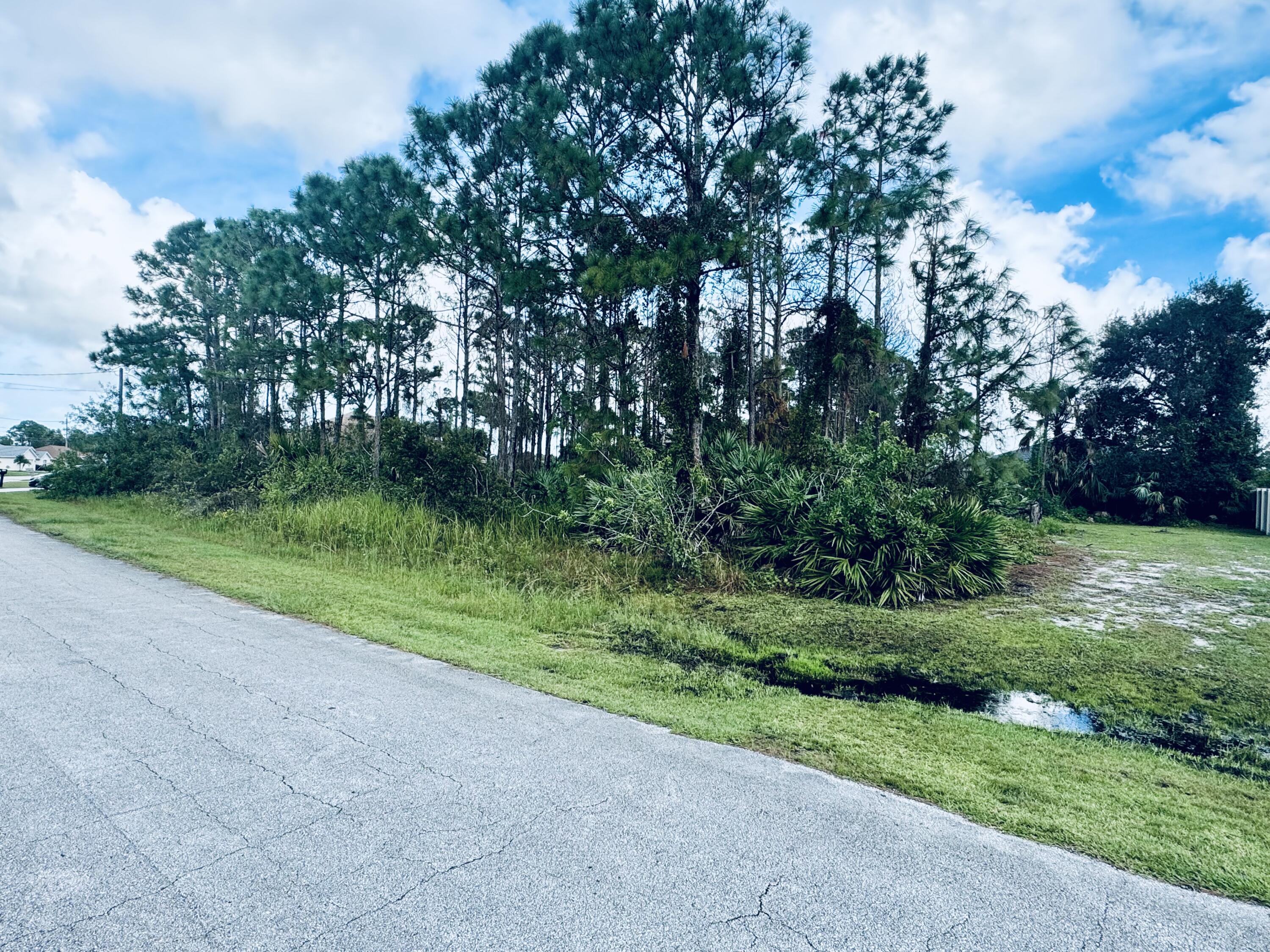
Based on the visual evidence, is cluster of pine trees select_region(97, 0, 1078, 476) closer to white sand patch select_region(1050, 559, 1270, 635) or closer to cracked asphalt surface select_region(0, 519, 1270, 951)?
white sand patch select_region(1050, 559, 1270, 635)

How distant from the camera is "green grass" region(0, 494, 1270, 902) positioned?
10.0 ft

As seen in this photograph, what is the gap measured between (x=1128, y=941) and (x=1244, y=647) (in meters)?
5.98

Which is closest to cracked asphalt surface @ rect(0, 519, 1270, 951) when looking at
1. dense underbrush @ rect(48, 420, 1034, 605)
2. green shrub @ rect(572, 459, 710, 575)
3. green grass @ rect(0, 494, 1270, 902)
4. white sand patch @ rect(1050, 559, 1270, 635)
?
green grass @ rect(0, 494, 1270, 902)

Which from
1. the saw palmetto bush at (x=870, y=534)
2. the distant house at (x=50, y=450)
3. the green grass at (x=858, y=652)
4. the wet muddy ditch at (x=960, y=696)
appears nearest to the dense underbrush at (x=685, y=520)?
the saw palmetto bush at (x=870, y=534)

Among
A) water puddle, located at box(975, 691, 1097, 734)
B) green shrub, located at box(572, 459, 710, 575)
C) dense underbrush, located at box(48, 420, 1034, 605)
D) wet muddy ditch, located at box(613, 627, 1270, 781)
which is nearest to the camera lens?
wet muddy ditch, located at box(613, 627, 1270, 781)

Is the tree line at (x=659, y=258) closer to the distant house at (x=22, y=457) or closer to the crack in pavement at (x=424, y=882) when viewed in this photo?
the crack in pavement at (x=424, y=882)

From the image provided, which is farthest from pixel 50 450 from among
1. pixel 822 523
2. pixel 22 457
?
pixel 822 523

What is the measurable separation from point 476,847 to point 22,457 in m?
81.8

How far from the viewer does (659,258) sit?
10328 millimetres

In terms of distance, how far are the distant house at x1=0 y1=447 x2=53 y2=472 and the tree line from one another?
56704mm

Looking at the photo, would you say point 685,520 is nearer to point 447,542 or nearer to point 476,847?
point 447,542

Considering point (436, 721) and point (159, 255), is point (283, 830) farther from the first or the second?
point (159, 255)

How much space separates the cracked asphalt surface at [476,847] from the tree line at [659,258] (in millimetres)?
8316

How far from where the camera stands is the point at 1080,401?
24328 millimetres
